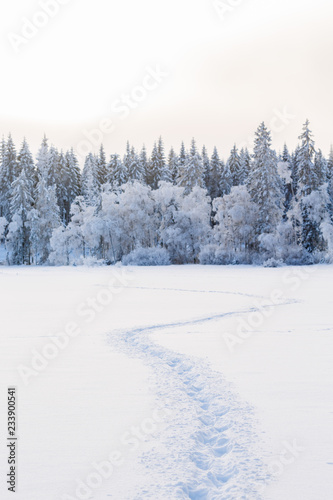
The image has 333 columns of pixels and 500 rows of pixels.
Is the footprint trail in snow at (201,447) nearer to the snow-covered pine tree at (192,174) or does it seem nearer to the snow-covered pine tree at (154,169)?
the snow-covered pine tree at (192,174)

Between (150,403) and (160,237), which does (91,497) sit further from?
(160,237)

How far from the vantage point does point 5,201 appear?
64.6 m

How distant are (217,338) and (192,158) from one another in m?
47.7

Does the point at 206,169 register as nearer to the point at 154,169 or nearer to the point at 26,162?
the point at 154,169

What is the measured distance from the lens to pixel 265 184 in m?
41.5

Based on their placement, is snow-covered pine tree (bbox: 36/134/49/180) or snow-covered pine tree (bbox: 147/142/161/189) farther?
snow-covered pine tree (bbox: 36/134/49/180)

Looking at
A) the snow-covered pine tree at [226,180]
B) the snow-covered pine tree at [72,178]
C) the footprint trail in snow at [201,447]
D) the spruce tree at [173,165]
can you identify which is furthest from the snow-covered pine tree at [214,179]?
the footprint trail in snow at [201,447]

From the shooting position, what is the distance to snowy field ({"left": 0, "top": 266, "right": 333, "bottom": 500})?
3.90 metres

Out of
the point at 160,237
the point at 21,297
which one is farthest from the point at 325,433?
the point at 160,237

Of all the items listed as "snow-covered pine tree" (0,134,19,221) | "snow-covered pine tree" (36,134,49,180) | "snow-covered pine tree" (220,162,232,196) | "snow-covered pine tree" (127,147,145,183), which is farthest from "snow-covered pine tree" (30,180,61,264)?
"snow-covered pine tree" (220,162,232,196)

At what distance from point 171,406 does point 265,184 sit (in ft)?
123

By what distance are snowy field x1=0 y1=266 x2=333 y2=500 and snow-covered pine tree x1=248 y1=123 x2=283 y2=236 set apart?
1116 inches

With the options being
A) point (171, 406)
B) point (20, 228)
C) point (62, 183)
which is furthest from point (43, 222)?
point (171, 406)

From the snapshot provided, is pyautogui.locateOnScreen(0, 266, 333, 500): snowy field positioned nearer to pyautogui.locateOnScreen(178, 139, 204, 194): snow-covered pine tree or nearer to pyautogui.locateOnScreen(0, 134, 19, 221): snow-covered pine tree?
pyautogui.locateOnScreen(178, 139, 204, 194): snow-covered pine tree
